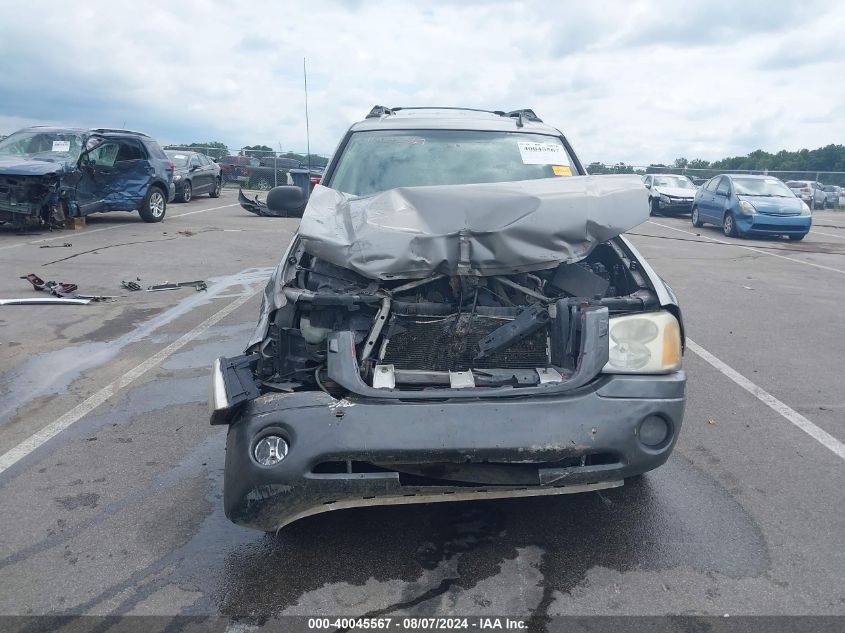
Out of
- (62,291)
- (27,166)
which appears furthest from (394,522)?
(27,166)

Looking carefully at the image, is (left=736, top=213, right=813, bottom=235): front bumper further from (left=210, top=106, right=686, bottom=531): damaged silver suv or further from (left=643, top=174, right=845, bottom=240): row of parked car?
(left=210, top=106, right=686, bottom=531): damaged silver suv

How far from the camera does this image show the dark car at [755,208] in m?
15.8

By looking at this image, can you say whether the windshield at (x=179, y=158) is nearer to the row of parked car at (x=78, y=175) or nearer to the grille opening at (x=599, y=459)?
the row of parked car at (x=78, y=175)

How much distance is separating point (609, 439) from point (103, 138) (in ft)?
45.0

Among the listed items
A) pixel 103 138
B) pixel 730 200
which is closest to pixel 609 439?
pixel 103 138

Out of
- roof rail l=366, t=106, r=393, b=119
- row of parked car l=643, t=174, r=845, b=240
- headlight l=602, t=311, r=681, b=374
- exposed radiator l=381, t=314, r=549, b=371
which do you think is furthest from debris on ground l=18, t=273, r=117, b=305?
row of parked car l=643, t=174, r=845, b=240

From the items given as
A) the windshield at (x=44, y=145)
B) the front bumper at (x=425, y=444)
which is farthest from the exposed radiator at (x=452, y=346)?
the windshield at (x=44, y=145)

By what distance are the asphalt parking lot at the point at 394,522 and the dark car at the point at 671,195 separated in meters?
17.2

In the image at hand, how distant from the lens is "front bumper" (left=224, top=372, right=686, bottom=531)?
103 inches

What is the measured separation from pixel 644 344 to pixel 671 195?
2109cm

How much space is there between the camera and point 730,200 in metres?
16.8

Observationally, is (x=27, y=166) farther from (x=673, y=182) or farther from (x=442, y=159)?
(x=673, y=182)

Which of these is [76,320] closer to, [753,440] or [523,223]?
[523,223]

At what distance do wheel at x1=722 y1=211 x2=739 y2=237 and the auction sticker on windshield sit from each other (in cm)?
1325
